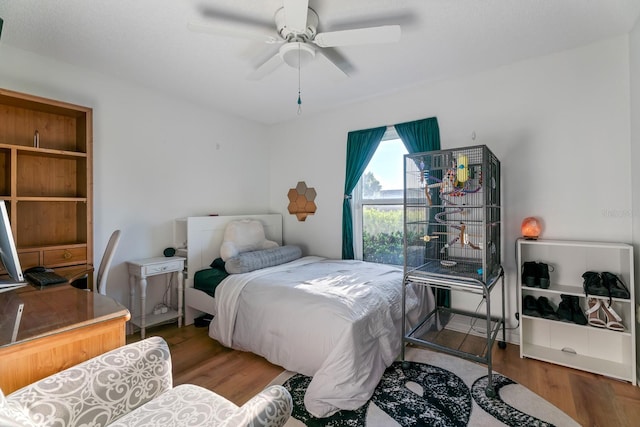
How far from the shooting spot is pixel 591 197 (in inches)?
89.9

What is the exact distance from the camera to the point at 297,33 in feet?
5.82

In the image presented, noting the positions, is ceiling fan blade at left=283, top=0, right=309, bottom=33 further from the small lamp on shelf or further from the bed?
the small lamp on shelf

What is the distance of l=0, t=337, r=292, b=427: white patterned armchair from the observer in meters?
0.91

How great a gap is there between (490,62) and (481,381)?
253cm

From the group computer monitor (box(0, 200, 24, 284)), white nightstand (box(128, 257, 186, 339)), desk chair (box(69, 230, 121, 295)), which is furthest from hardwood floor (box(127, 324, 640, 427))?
computer monitor (box(0, 200, 24, 284))

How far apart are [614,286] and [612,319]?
0.24 meters

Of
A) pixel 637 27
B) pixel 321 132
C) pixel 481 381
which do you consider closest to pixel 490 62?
pixel 637 27

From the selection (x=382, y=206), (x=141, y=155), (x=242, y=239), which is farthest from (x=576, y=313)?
(x=141, y=155)

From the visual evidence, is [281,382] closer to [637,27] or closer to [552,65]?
[552,65]

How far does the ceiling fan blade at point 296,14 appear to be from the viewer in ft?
4.92

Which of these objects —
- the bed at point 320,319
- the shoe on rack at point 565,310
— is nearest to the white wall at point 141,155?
the bed at point 320,319

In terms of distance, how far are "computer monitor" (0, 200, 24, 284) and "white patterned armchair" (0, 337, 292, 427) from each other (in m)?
0.83

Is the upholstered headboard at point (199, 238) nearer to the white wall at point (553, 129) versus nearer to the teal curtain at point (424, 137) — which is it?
the teal curtain at point (424, 137)

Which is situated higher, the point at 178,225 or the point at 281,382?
the point at 178,225
